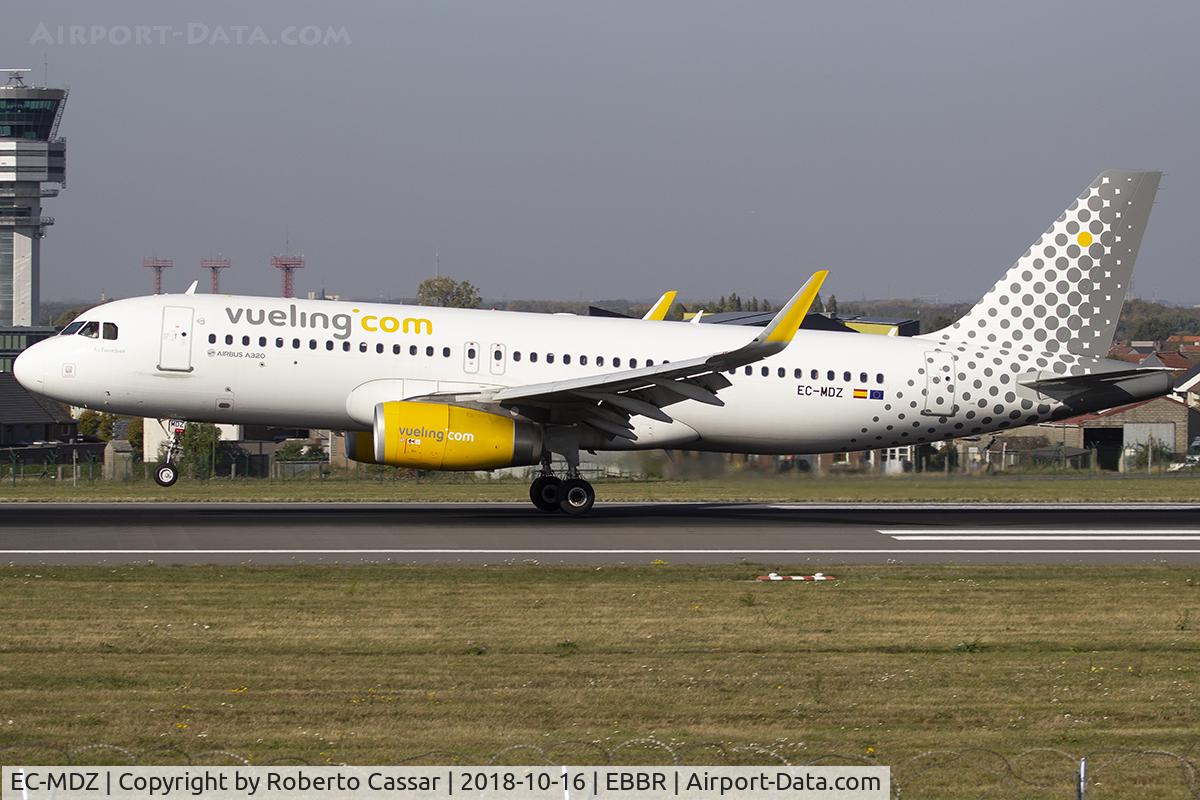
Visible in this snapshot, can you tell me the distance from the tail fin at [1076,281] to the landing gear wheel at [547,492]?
8.53m

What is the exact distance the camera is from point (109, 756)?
10258 millimetres

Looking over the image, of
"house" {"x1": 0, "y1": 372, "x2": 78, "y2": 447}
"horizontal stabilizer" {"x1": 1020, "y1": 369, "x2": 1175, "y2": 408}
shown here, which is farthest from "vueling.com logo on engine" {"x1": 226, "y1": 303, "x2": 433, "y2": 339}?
"house" {"x1": 0, "y1": 372, "x2": 78, "y2": 447}

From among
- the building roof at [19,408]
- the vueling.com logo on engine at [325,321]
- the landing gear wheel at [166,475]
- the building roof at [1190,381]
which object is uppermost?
the building roof at [1190,381]

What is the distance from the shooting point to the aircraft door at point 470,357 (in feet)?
91.3

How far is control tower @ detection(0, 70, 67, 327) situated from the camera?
164250 mm

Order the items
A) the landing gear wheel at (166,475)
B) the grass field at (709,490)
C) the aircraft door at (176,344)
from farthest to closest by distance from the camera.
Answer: the grass field at (709,490), the landing gear wheel at (166,475), the aircraft door at (176,344)

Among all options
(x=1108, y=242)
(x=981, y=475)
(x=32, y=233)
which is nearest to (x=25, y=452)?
(x=981, y=475)

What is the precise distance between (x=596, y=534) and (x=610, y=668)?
11.7 m

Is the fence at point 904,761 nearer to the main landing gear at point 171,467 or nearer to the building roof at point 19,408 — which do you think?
the main landing gear at point 171,467

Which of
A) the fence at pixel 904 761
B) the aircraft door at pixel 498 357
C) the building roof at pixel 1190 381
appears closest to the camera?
the fence at pixel 904 761

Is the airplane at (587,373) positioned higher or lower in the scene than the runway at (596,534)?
higher

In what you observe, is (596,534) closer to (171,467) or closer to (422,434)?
(422,434)
